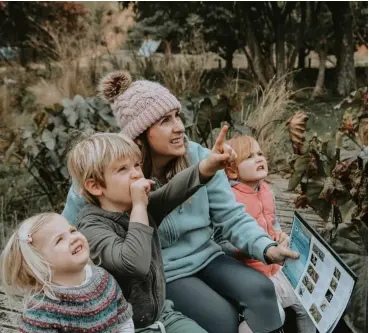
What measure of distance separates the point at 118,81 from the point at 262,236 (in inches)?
27.2

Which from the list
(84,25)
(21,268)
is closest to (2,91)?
(84,25)

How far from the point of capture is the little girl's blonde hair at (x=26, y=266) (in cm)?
142

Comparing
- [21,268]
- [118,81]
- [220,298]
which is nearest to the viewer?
[21,268]

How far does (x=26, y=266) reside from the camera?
143cm

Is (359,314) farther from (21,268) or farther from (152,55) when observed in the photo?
(152,55)

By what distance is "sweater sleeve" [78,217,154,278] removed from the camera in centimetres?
150

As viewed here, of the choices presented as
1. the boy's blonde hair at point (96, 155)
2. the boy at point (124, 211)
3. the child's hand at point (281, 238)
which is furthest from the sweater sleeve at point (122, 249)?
the child's hand at point (281, 238)

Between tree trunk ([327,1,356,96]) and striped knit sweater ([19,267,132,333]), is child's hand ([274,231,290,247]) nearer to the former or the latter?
striped knit sweater ([19,267,132,333])

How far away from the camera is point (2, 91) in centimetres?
877

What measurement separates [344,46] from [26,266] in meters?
10.0

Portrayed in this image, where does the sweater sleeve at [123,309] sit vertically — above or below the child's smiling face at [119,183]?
below

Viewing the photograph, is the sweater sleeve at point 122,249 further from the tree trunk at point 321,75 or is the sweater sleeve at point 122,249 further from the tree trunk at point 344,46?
the tree trunk at point 344,46

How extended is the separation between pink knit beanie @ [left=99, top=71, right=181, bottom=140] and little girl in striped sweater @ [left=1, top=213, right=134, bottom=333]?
539mm

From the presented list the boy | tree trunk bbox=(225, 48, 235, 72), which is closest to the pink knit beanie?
the boy
